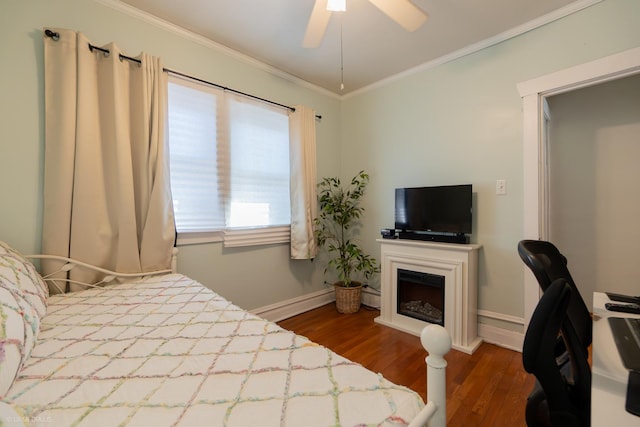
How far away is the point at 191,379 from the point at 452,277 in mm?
2123

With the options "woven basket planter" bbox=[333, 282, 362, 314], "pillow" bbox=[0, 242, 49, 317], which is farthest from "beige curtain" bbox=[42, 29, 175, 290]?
"woven basket planter" bbox=[333, 282, 362, 314]

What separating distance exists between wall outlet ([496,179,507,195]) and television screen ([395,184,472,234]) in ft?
0.70

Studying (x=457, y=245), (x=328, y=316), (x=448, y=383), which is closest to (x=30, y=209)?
(x=328, y=316)

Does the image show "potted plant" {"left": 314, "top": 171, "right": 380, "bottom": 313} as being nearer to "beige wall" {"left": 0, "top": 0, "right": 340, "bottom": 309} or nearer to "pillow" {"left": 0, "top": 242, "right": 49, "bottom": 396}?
"beige wall" {"left": 0, "top": 0, "right": 340, "bottom": 309}

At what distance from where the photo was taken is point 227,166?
7.86ft

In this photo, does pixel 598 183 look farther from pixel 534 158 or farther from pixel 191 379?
pixel 191 379

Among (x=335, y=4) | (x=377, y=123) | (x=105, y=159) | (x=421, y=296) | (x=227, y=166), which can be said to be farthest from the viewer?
(x=377, y=123)

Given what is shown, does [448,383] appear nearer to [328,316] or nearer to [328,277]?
[328,316]

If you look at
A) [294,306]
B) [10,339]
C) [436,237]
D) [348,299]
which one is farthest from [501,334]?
[10,339]

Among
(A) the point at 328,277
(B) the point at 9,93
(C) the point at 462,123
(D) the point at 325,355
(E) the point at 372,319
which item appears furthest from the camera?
(A) the point at 328,277

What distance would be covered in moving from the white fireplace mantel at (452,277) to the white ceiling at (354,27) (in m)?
1.75

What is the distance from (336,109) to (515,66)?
185cm

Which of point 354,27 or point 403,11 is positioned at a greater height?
point 354,27

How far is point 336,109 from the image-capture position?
3.39 metres
